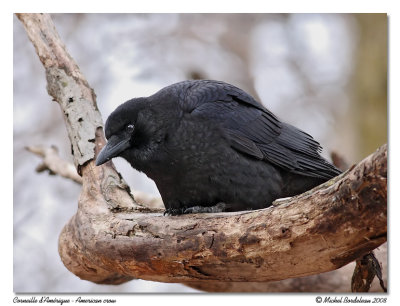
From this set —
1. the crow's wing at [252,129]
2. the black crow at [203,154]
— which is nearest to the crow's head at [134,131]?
the black crow at [203,154]

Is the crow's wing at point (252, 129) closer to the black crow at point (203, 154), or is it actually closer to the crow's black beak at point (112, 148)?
the black crow at point (203, 154)

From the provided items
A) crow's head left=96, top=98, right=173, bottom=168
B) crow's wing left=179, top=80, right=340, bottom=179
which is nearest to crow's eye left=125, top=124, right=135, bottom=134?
crow's head left=96, top=98, right=173, bottom=168

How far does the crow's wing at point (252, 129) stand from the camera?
3557mm

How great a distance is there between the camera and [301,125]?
4.91 metres

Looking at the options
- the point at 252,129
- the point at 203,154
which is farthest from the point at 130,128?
the point at 252,129

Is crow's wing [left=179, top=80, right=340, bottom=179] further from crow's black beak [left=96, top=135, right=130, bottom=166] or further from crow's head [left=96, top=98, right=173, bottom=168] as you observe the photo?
crow's black beak [left=96, top=135, right=130, bottom=166]

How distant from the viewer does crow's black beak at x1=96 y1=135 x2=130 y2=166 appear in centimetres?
336

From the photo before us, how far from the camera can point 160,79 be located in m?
4.57

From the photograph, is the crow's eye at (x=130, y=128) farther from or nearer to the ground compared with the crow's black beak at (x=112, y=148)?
farther from the ground

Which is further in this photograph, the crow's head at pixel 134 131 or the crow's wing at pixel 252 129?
the crow's wing at pixel 252 129

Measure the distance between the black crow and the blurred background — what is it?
1.46 ft
